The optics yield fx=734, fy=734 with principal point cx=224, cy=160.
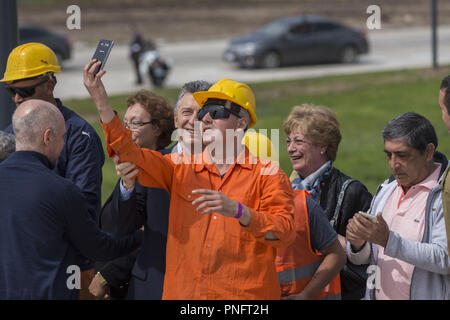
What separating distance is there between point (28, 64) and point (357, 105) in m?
13.0

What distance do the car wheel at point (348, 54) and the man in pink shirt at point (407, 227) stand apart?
856 inches

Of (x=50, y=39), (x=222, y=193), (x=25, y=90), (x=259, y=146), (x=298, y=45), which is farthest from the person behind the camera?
(x=50, y=39)

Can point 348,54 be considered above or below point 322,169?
above

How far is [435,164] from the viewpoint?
4453 mm

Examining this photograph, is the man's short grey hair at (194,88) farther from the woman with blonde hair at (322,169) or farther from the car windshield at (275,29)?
the car windshield at (275,29)

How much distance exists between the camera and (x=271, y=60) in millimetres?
24719

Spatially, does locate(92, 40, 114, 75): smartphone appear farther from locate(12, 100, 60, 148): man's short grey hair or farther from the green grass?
the green grass

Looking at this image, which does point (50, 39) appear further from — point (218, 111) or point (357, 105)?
point (218, 111)

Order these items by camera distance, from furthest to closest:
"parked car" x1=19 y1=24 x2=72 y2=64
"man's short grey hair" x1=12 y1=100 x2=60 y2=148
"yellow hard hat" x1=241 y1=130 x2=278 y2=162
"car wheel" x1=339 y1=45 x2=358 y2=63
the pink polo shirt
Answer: "parked car" x1=19 y1=24 x2=72 y2=64, "car wheel" x1=339 y1=45 x2=358 y2=63, "yellow hard hat" x1=241 y1=130 x2=278 y2=162, the pink polo shirt, "man's short grey hair" x1=12 y1=100 x2=60 y2=148

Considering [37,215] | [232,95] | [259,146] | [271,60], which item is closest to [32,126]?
[37,215]

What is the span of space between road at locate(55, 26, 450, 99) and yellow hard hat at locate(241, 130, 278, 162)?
15539mm

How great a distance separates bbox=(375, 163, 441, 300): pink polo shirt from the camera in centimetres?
425

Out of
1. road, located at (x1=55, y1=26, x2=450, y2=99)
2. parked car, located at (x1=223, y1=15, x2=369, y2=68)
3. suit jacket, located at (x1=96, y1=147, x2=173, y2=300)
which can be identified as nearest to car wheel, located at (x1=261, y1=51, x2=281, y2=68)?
parked car, located at (x1=223, y1=15, x2=369, y2=68)
